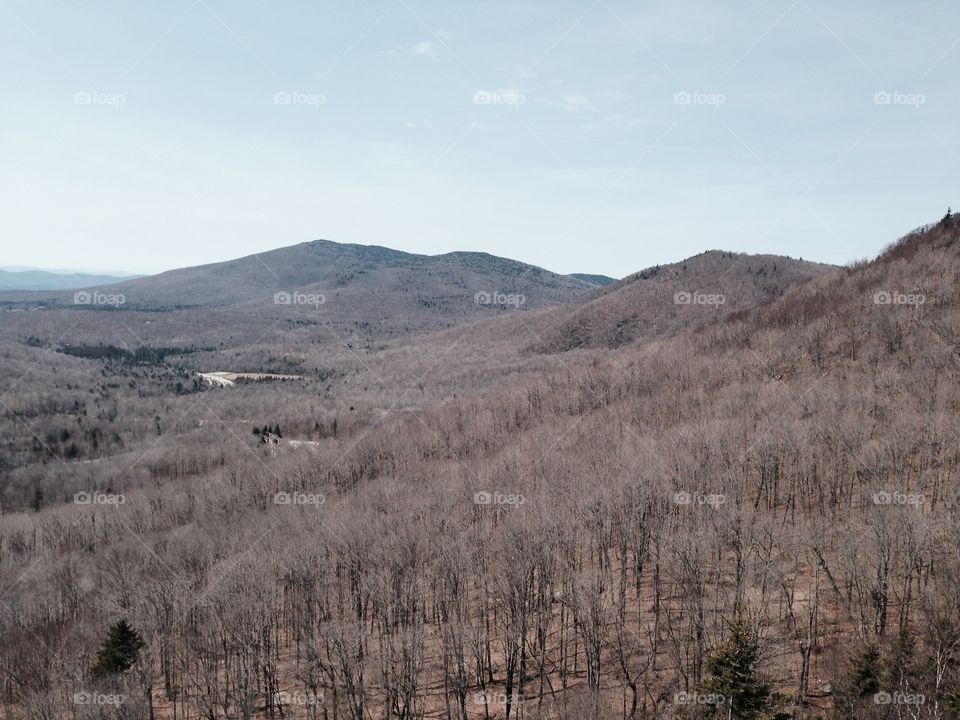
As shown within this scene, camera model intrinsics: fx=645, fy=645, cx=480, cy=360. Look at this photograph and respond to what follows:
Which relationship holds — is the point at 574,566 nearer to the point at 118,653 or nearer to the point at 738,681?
the point at 738,681

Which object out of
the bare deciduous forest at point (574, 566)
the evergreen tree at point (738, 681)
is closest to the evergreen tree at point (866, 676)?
the bare deciduous forest at point (574, 566)

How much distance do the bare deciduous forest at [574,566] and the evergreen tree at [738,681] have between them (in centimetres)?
10

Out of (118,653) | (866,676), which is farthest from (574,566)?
(118,653)

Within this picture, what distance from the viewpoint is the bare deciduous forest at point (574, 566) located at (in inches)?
1097

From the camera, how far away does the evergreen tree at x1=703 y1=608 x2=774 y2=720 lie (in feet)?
69.2

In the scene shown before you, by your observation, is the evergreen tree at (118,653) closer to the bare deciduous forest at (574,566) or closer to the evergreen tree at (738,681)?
the bare deciduous forest at (574,566)

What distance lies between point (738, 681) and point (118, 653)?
26505mm

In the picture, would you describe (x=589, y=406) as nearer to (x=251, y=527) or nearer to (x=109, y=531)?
(x=251, y=527)

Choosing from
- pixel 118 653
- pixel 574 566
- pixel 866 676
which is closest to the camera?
pixel 866 676

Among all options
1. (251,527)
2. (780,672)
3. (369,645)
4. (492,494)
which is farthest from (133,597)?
(780,672)

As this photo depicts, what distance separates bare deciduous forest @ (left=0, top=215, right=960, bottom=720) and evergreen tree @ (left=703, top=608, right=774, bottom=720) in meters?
0.10

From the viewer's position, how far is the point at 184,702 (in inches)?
1267

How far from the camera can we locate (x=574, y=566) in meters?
37.7

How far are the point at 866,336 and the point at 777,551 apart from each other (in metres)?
48.6
